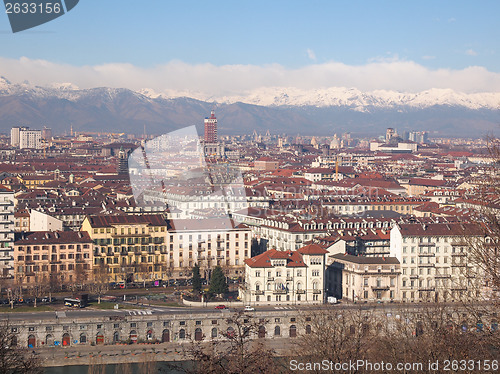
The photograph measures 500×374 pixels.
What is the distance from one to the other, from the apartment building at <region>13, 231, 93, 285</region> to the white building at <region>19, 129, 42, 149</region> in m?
102

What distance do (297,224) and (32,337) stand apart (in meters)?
11.4

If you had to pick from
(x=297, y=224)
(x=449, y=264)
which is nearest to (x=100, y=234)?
(x=297, y=224)

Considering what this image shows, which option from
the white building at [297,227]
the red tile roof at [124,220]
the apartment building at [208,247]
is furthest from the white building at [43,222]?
the white building at [297,227]

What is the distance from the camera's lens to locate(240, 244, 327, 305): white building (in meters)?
25.1

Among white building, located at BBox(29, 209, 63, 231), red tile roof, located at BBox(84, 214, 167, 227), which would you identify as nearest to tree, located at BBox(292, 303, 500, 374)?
red tile roof, located at BBox(84, 214, 167, 227)

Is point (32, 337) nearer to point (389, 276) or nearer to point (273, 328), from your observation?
point (273, 328)

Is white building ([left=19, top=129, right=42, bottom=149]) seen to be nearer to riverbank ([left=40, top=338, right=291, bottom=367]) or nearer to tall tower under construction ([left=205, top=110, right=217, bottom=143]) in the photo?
tall tower under construction ([left=205, top=110, right=217, bottom=143])

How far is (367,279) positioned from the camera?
25656 millimetres

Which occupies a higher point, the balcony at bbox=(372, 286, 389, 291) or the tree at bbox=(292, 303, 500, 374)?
the tree at bbox=(292, 303, 500, 374)

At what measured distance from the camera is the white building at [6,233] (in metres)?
27.9

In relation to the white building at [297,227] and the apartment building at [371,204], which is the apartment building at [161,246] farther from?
the apartment building at [371,204]

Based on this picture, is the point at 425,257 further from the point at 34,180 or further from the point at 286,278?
the point at 34,180

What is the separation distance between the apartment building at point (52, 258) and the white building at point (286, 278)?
19.6 feet

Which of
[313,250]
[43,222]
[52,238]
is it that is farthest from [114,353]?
[43,222]
